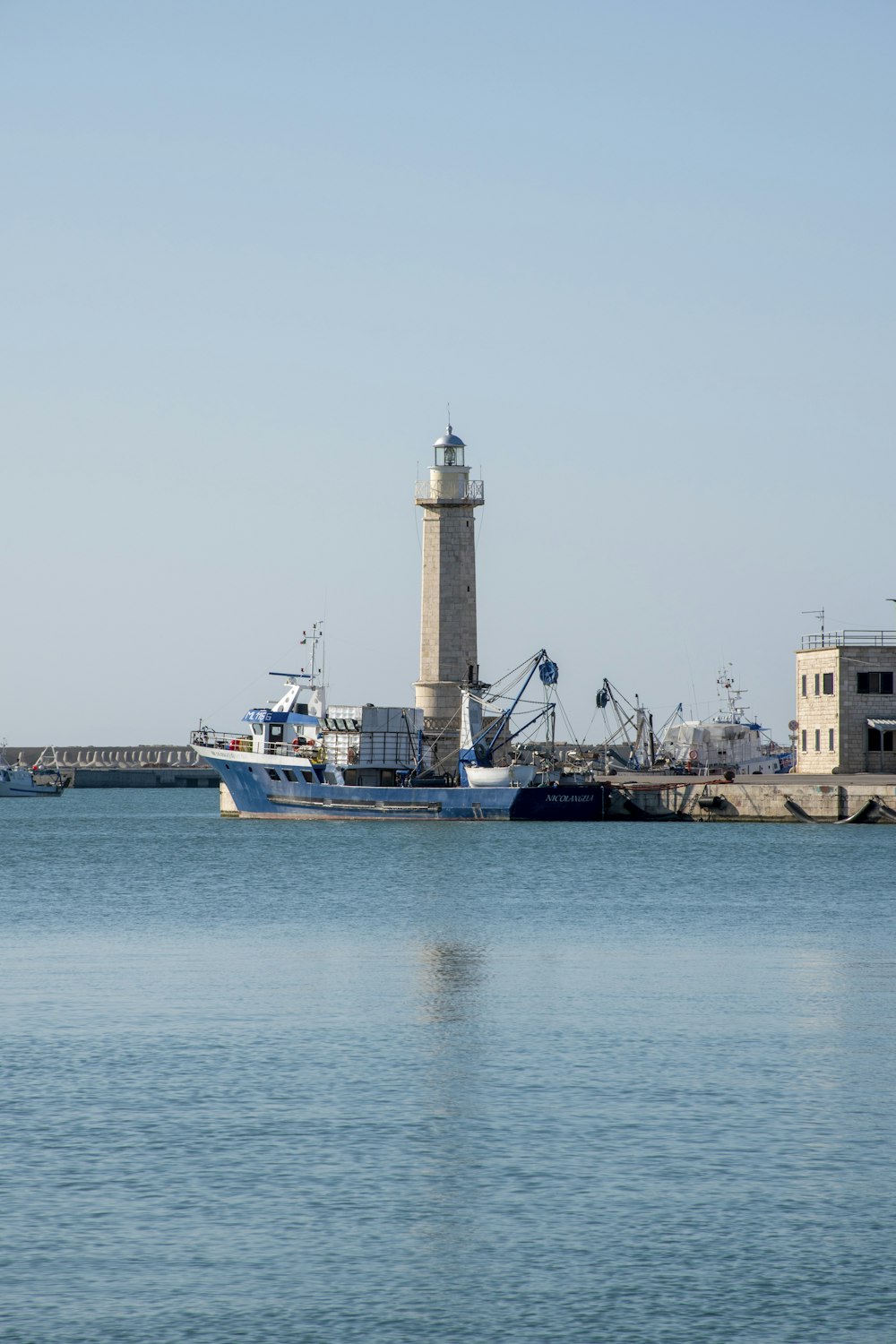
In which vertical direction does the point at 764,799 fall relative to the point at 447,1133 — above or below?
above

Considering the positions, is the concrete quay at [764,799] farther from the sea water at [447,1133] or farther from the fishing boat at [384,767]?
the sea water at [447,1133]

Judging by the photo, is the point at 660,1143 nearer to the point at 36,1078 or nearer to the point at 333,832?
the point at 36,1078

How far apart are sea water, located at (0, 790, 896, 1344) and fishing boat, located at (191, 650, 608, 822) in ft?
139

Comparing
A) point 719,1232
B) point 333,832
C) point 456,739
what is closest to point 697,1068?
point 719,1232

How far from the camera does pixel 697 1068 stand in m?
19.3

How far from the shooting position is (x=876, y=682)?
75438mm

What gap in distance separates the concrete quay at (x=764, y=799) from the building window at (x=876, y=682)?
12.1 feet

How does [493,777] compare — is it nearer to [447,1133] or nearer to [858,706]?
[858,706]

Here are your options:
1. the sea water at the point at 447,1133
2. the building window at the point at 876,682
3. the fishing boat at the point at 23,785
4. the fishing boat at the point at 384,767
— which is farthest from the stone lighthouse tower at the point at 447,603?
the fishing boat at the point at 23,785

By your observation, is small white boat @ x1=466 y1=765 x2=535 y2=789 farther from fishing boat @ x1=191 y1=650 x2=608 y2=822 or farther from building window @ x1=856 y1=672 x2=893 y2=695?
building window @ x1=856 y1=672 x2=893 y2=695

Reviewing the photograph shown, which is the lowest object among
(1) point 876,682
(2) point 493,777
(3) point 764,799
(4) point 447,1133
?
(4) point 447,1133

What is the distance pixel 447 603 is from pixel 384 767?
8.16 m

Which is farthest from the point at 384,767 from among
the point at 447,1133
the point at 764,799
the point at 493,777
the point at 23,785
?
the point at 23,785

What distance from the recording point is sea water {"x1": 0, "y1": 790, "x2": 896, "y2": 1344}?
11.9 m
